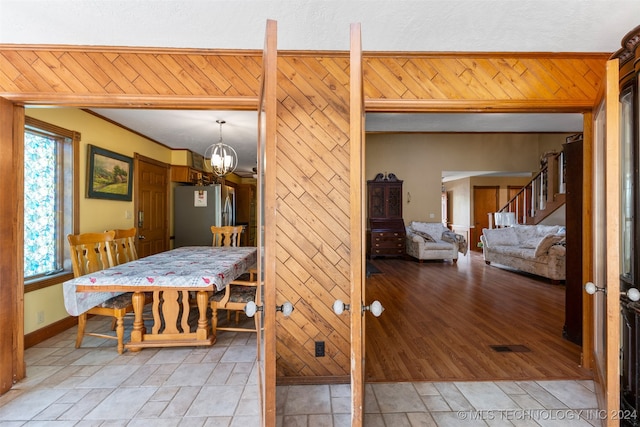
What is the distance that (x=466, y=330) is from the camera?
10.4ft

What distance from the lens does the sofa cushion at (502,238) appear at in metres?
6.66

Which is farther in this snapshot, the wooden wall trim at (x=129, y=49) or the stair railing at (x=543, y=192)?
the stair railing at (x=543, y=192)

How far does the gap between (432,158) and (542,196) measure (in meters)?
2.62

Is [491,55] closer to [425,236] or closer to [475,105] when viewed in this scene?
[475,105]

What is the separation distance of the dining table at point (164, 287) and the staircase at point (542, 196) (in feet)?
21.6

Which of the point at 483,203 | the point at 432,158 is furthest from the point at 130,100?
the point at 483,203

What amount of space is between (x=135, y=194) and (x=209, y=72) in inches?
116

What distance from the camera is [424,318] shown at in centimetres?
352

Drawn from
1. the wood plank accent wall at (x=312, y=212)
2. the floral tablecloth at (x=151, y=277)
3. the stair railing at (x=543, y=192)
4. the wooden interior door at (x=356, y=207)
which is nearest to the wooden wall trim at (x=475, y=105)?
the wood plank accent wall at (x=312, y=212)

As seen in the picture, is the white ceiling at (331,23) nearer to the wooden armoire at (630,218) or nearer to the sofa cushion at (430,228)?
the wooden armoire at (630,218)

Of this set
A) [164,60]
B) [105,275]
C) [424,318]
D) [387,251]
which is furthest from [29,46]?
[387,251]

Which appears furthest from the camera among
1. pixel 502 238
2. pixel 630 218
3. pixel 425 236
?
pixel 425 236

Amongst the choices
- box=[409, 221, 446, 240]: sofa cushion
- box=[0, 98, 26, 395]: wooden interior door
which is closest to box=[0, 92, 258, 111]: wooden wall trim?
box=[0, 98, 26, 395]: wooden interior door

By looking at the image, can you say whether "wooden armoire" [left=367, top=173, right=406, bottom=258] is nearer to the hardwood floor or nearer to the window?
the hardwood floor
